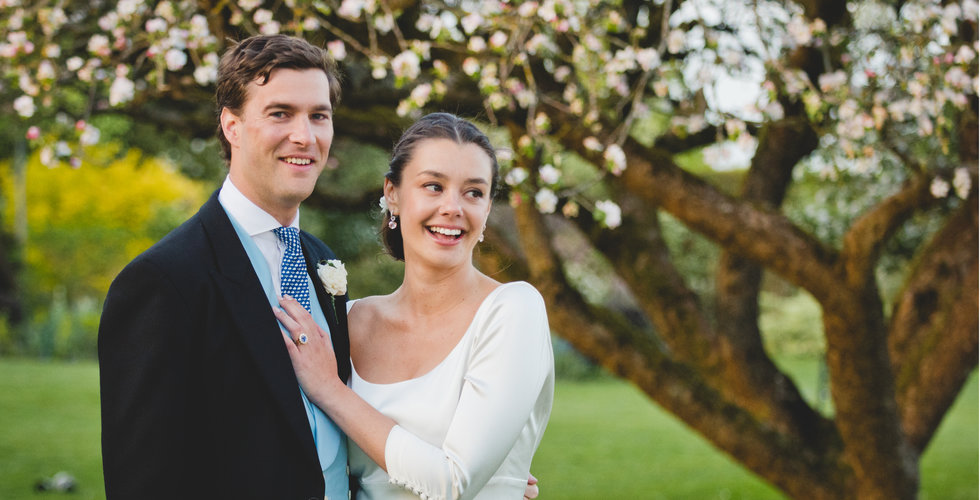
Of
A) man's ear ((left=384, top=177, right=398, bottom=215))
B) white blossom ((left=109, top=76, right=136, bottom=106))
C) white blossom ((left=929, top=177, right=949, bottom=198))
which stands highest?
white blossom ((left=109, top=76, right=136, bottom=106))

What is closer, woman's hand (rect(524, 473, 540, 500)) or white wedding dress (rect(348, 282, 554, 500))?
white wedding dress (rect(348, 282, 554, 500))

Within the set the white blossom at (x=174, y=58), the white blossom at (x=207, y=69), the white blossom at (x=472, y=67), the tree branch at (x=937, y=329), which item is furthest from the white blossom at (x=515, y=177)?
the tree branch at (x=937, y=329)

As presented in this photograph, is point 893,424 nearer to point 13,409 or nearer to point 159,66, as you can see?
point 159,66

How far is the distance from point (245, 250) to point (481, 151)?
2.35 feet

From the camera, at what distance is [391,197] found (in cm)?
274

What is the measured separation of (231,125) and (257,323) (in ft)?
1.79

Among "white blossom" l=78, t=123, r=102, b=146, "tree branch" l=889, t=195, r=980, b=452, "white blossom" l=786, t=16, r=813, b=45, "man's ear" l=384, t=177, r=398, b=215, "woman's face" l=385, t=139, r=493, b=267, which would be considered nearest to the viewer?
"woman's face" l=385, t=139, r=493, b=267

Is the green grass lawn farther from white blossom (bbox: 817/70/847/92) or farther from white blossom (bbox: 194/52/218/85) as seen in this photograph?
white blossom (bbox: 817/70/847/92)

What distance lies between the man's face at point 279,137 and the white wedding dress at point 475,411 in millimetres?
597

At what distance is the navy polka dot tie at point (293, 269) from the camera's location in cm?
241

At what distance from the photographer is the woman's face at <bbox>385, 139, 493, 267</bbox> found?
8.25ft

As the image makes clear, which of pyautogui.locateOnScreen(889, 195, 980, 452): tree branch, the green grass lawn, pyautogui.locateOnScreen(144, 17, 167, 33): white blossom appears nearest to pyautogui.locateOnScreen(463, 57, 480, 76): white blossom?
pyautogui.locateOnScreen(144, 17, 167, 33): white blossom

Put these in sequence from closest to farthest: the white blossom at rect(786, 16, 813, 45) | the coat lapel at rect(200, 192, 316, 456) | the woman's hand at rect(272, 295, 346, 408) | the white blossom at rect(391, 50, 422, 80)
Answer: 1. the coat lapel at rect(200, 192, 316, 456)
2. the woman's hand at rect(272, 295, 346, 408)
3. the white blossom at rect(391, 50, 422, 80)
4. the white blossom at rect(786, 16, 813, 45)

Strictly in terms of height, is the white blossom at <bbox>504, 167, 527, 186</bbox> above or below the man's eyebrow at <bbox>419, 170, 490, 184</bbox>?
below
